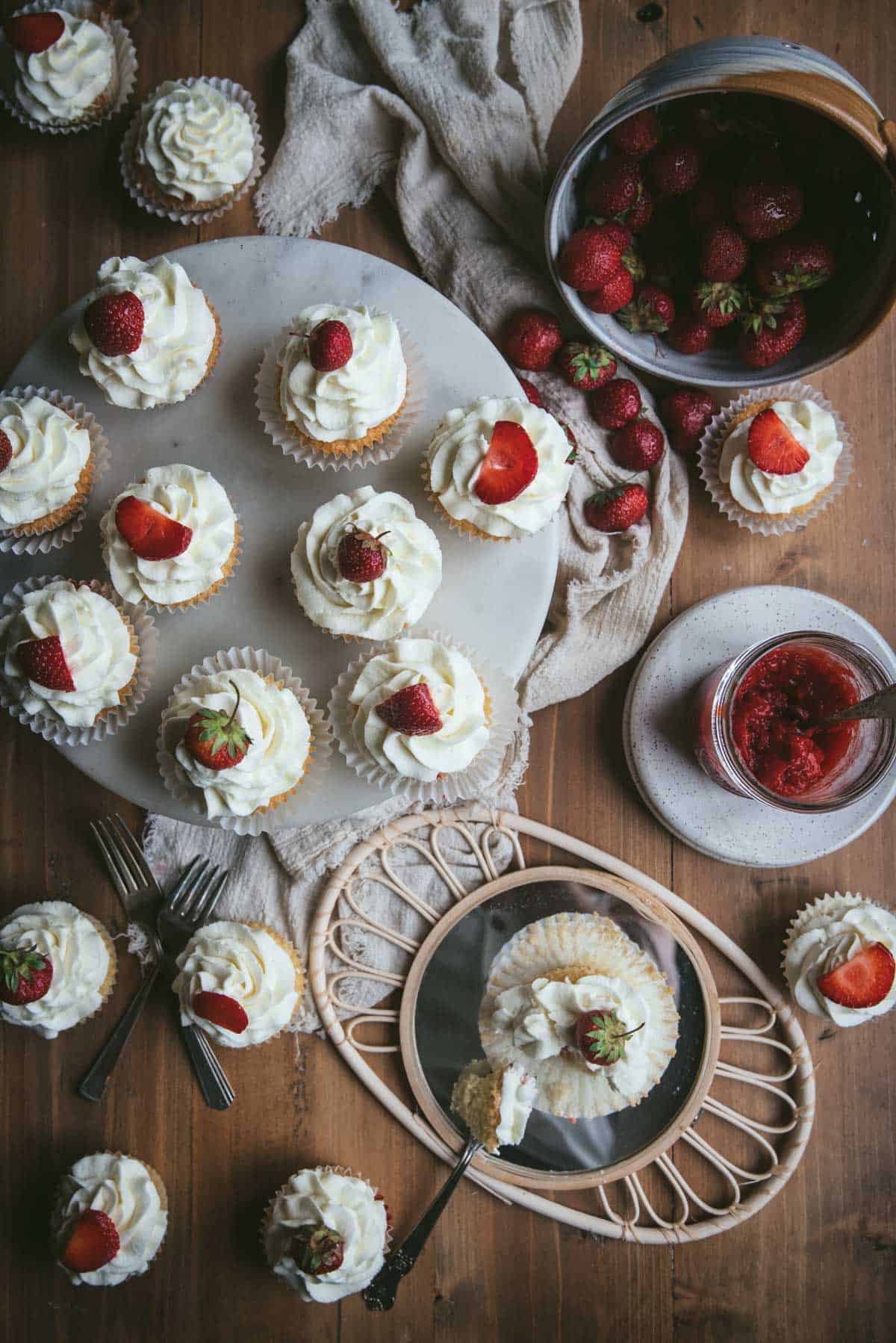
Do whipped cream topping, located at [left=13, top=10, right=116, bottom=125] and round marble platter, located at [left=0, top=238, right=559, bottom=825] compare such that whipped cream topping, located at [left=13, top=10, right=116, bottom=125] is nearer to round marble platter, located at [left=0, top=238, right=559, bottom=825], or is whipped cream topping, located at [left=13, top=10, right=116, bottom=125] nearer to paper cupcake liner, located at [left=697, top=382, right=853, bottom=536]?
round marble platter, located at [left=0, top=238, right=559, bottom=825]

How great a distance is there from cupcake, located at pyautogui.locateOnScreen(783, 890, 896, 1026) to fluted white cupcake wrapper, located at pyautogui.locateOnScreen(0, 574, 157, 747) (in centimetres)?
170

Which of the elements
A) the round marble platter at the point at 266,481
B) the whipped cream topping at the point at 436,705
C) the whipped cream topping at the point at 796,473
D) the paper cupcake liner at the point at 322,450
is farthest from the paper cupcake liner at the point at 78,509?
the whipped cream topping at the point at 796,473

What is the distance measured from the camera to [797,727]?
2285 millimetres

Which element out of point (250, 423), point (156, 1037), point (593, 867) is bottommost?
point (156, 1037)

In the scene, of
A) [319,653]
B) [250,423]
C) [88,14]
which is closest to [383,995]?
[319,653]

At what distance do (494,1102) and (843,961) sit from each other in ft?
2.98

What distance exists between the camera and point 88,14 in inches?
99.7

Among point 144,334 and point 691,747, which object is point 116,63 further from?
point 691,747

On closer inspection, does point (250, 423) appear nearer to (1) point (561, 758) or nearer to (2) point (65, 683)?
(2) point (65, 683)

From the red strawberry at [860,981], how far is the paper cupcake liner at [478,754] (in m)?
0.98

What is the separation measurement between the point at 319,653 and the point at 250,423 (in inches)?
21.7

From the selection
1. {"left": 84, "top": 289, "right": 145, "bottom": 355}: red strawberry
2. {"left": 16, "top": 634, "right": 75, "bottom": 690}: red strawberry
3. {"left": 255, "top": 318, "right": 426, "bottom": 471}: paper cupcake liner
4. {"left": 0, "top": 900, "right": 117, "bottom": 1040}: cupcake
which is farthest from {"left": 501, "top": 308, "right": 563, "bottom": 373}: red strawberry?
{"left": 0, "top": 900, "right": 117, "bottom": 1040}: cupcake

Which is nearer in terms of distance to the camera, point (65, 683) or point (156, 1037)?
point (65, 683)

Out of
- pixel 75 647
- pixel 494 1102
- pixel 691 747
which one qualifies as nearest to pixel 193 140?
pixel 75 647
